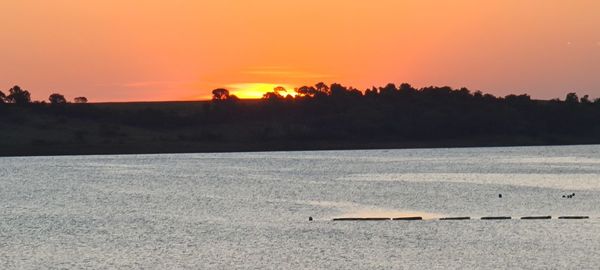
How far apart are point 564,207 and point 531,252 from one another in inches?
1408

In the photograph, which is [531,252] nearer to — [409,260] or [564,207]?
[409,260]

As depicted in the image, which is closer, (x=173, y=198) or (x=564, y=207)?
(x=564, y=207)

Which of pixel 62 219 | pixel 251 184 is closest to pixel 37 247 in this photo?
pixel 62 219

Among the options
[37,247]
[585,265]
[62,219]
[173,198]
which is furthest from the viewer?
[173,198]

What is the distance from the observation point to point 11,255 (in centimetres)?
5800

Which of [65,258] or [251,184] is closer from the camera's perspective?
[65,258]

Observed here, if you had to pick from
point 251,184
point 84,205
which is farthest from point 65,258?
point 251,184

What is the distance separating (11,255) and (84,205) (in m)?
47.4

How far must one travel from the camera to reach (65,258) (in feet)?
185

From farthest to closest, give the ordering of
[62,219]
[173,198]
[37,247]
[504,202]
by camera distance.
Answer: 1. [173,198]
2. [504,202]
3. [62,219]
4. [37,247]

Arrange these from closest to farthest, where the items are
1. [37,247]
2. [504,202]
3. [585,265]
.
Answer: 1. [585,265]
2. [37,247]
3. [504,202]

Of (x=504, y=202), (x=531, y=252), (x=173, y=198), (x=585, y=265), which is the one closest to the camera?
(x=585, y=265)

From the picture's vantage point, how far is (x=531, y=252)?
56188mm

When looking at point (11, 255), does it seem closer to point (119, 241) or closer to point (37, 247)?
point (37, 247)
